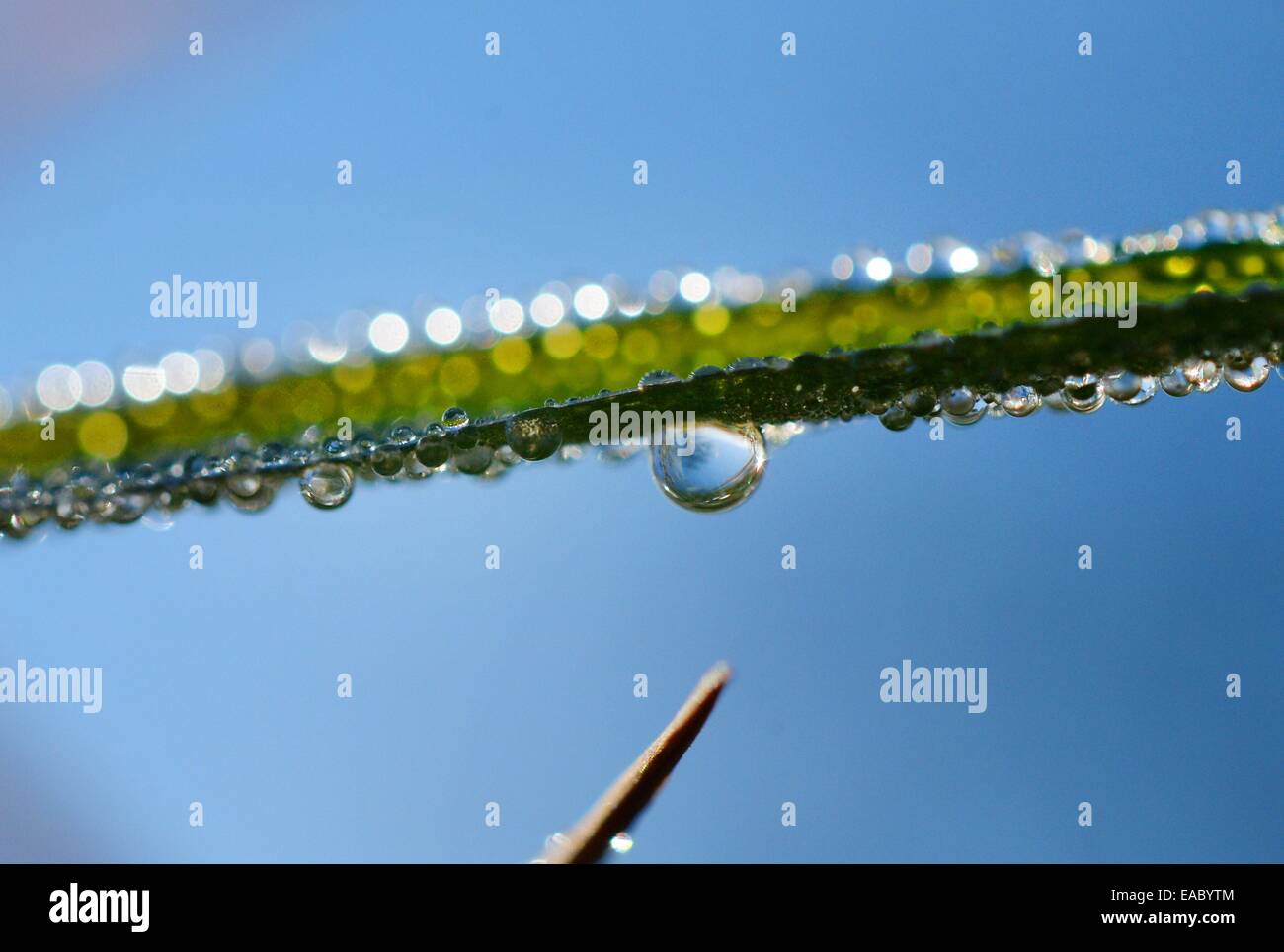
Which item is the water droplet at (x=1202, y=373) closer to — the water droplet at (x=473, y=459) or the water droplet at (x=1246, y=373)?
the water droplet at (x=1246, y=373)

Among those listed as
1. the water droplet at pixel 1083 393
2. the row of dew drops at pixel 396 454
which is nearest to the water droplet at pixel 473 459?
the row of dew drops at pixel 396 454

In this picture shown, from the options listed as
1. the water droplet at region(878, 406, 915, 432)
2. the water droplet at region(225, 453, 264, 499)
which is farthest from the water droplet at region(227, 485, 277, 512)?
the water droplet at region(878, 406, 915, 432)

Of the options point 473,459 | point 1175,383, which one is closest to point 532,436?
point 473,459

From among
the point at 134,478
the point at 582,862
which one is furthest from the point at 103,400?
the point at 582,862

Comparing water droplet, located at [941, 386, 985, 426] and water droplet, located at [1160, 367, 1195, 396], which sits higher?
water droplet, located at [1160, 367, 1195, 396]

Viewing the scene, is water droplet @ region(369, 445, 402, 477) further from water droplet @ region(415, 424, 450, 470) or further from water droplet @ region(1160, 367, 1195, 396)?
water droplet @ region(1160, 367, 1195, 396)

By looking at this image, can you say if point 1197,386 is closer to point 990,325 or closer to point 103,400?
point 990,325
